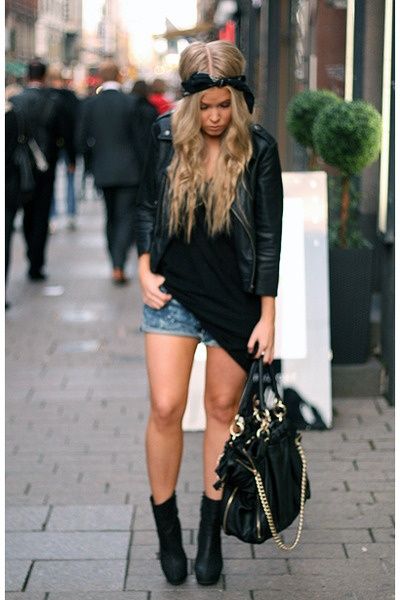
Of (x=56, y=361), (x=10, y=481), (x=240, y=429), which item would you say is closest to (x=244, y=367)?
(x=240, y=429)

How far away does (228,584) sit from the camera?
433 cm

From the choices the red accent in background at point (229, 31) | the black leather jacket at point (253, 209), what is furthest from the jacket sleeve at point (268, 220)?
the red accent in background at point (229, 31)

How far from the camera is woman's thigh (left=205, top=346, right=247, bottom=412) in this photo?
4.16m

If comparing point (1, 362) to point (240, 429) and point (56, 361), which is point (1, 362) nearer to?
point (240, 429)

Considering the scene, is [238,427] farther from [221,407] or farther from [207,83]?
[207,83]

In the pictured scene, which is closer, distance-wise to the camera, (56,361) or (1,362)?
(1,362)

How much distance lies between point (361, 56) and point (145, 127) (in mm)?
3969

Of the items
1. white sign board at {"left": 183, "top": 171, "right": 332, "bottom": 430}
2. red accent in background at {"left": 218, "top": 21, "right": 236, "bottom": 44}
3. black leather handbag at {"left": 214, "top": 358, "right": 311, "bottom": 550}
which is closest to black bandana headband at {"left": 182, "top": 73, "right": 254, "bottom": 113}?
black leather handbag at {"left": 214, "top": 358, "right": 311, "bottom": 550}

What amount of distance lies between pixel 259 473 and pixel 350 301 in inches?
119

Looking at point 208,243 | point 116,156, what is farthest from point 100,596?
point 116,156

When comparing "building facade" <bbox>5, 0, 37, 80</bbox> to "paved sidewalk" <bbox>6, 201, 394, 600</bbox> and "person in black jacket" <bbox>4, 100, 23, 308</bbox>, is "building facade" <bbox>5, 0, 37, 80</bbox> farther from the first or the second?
"paved sidewalk" <bbox>6, 201, 394, 600</bbox>

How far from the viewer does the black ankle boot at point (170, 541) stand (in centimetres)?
430

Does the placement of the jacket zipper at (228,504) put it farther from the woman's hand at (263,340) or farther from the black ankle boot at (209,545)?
the woman's hand at (263,340)

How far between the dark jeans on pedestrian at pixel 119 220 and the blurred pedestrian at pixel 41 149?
1.96 feet
